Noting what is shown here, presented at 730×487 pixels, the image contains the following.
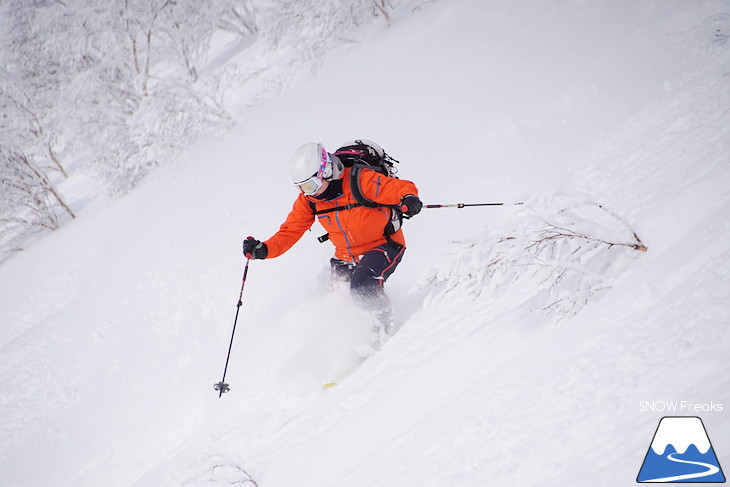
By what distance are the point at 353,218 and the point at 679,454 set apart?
3387 millimetres

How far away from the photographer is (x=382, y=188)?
4176mm

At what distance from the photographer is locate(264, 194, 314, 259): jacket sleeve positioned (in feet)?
15.2

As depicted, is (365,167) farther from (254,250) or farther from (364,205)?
(254,250)

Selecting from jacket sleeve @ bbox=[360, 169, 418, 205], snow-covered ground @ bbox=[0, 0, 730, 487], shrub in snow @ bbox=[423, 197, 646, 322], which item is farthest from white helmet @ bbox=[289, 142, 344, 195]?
shrub in snow @ bbox=[423, 197, 646, 322]

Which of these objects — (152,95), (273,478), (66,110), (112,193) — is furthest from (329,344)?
(66,110)

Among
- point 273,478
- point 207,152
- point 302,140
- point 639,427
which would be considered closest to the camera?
point 639,427

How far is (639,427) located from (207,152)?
12.5 metres

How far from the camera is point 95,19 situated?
50.2 feet

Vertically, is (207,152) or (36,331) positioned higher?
(207,152)

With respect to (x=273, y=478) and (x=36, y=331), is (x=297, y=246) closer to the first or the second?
(x=273, y=478)

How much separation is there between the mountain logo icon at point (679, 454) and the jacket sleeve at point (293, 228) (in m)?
3.78

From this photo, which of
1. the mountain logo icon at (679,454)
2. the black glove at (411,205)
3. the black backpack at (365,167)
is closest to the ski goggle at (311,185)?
the black backpack at (365,167)

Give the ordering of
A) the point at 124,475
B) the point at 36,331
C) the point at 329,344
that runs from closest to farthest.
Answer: the point at 124,475 < the point at 329,344 < the point at 36,331

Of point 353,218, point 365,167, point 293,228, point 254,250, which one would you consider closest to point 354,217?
point 353,218
